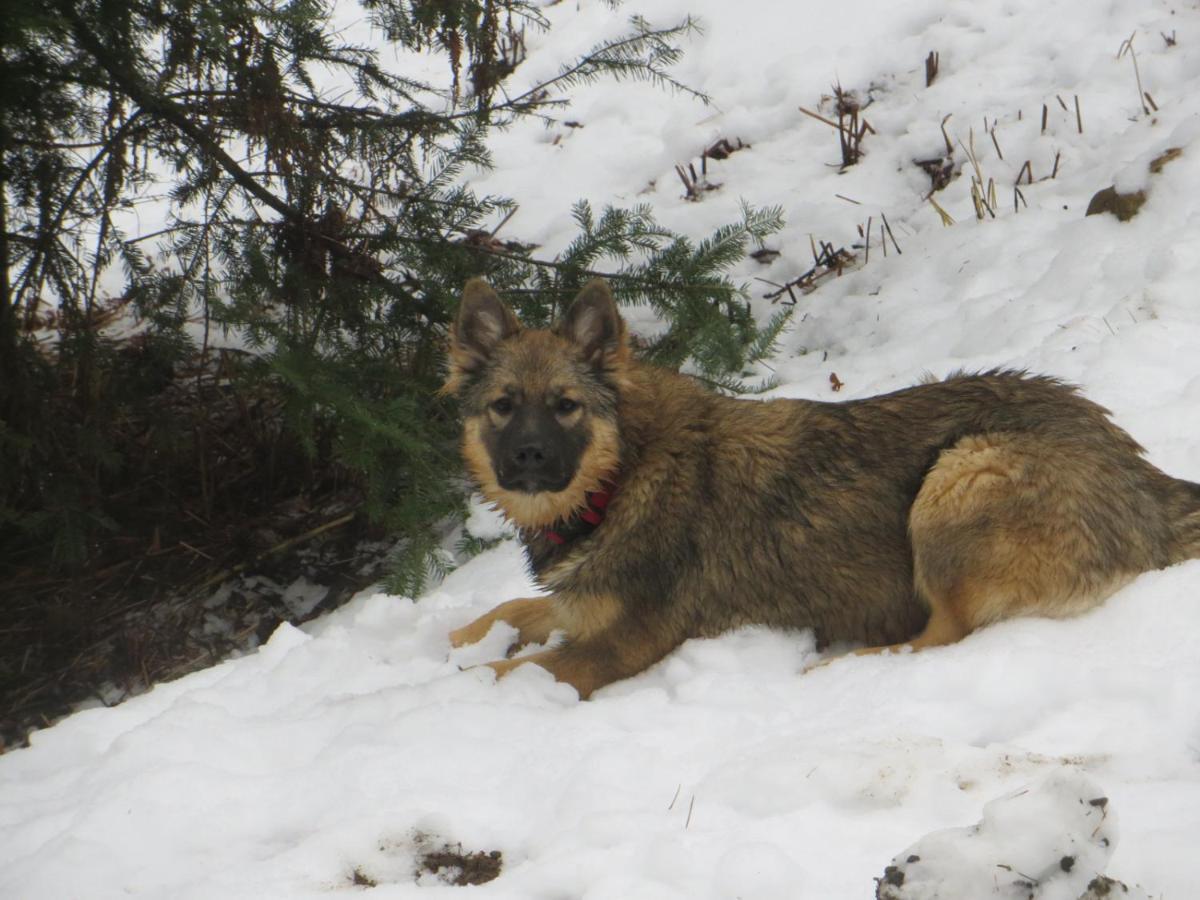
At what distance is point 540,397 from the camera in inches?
185

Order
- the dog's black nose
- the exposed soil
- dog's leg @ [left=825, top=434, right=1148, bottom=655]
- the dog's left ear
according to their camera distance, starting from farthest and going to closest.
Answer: the exposed soil
the dog's left ear
the dog's black nose
dog's leg @ [left=825, top=434, right=1148, bottom=655]

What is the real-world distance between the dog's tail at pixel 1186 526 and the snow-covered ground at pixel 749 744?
0.57ft

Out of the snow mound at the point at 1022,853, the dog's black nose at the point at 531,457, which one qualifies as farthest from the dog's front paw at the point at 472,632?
the snow mound at the point at 1022,853

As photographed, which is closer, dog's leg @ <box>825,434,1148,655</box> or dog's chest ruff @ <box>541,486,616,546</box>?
dog's leg @ <box>825,434,1148,655</box>

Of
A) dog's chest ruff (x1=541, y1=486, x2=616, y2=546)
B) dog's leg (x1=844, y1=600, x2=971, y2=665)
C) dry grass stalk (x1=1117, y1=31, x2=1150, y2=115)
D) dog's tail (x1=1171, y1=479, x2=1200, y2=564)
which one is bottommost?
dog's leg (x1=844, y1=600, x2=971, y2=665)

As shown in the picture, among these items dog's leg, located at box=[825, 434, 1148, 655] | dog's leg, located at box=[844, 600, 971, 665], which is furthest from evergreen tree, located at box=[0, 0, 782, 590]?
dog's leg, located at box=[844, 600, 971, 665]

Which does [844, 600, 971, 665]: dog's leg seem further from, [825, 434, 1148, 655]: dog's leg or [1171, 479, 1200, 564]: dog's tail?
[1171, 479, 1200, 564]: dog's tail

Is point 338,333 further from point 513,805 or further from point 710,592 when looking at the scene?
point 513,805

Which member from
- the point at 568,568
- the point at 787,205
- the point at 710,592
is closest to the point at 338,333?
the point at 568,568

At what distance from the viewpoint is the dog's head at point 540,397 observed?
15.1ft

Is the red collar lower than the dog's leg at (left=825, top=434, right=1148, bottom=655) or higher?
higher

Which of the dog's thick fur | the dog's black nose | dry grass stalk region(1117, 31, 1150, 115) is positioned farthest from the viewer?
dry grass stalk region(1117, 31, 1150, 115)

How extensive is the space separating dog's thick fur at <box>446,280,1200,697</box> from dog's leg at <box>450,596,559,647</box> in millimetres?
43

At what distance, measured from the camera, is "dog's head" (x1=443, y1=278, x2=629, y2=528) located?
460 cm
